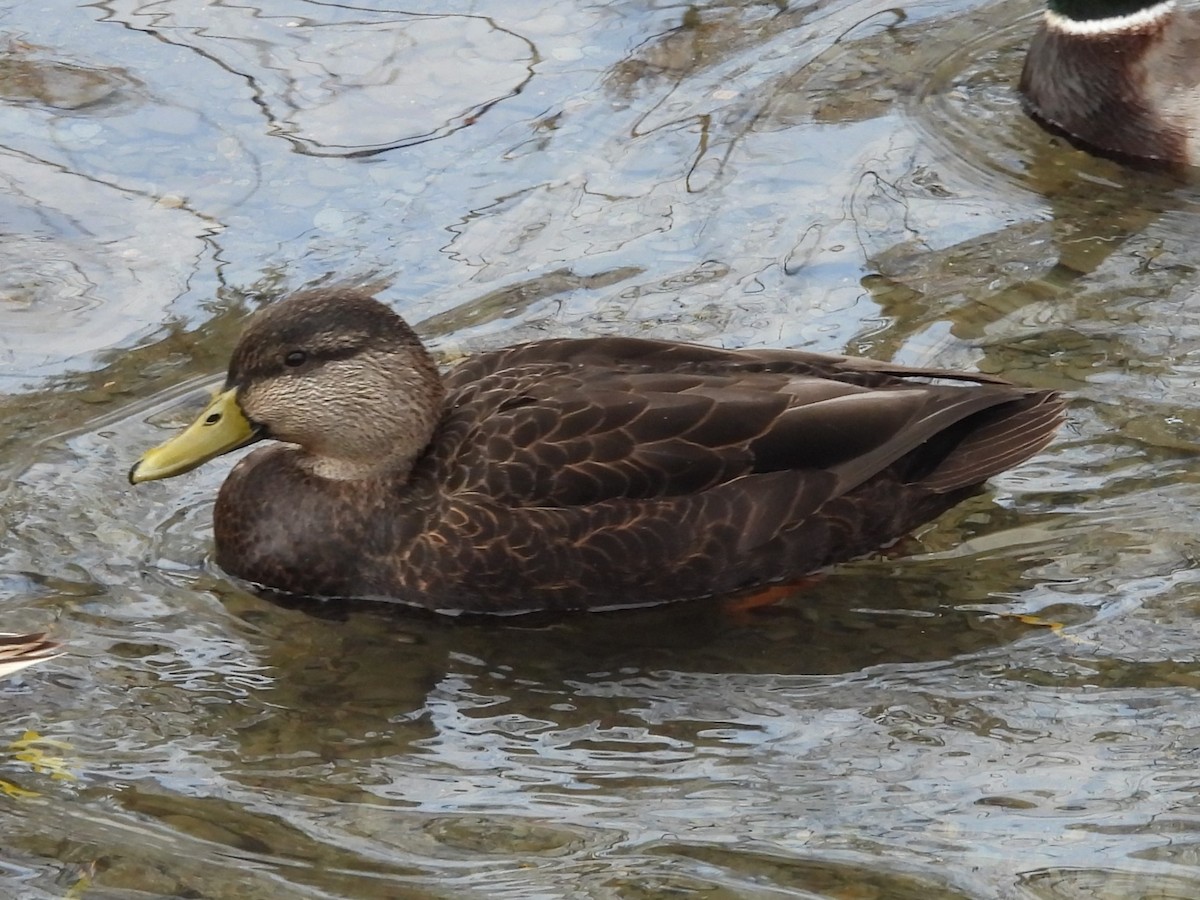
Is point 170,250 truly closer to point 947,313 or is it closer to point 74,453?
point 74,453

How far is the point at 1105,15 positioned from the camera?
8523 mm

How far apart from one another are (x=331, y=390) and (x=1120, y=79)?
4.03 metres

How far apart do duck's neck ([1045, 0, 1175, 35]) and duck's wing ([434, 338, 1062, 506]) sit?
2982 millimetres

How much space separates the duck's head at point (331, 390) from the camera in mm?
5828

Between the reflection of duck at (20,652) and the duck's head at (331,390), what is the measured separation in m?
0.97

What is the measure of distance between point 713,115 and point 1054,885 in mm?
4575

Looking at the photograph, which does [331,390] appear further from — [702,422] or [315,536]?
[702,422]

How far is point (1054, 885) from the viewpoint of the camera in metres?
4.45

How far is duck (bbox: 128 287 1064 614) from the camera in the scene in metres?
5.73

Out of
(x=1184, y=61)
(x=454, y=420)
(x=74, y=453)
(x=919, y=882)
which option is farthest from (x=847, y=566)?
(x=1184, y=61)

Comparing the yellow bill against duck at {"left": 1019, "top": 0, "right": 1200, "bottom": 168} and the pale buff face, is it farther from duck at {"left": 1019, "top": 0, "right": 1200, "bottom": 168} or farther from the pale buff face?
duck at {"left": 1019, "top": 0, "right": 1200, "bottom": 168}

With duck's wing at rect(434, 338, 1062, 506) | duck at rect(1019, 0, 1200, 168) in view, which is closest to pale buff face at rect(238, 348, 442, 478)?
duck's wing at rect(434, 338, 1062, 506)

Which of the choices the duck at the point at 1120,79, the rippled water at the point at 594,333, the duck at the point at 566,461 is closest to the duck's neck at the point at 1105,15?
the duck at the point at 1120,79

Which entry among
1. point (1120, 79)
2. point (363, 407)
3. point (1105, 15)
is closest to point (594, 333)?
point (363, 407)
